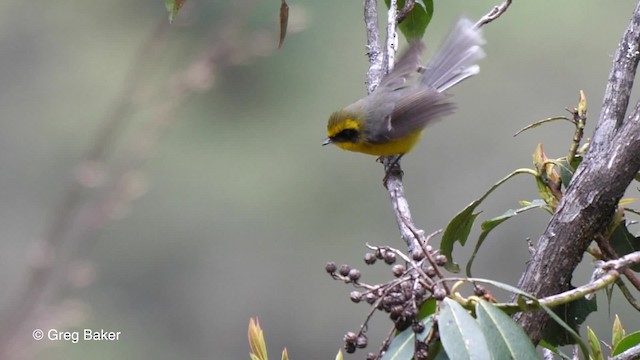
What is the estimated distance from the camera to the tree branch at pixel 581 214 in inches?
44.5

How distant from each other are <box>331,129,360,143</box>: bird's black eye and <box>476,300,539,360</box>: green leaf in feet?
5.50

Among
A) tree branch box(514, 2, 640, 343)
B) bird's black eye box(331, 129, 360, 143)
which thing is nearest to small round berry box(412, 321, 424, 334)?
tree branch box(514, 2, 640, 343)

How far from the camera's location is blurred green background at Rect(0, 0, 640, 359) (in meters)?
5.37

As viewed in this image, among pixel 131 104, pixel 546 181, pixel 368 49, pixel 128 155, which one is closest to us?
pixel 131 104

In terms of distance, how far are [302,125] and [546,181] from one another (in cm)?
531

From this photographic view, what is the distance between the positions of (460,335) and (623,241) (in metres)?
0.45

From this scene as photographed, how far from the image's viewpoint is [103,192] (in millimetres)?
884

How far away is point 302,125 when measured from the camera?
6.64 metres

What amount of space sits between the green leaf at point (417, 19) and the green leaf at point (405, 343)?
3.21 ft

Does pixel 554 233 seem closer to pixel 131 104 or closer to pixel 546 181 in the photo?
pixel 546 181

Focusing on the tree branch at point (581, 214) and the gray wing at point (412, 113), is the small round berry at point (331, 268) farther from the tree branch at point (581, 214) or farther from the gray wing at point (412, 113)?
the gray wing at point (412, 113)

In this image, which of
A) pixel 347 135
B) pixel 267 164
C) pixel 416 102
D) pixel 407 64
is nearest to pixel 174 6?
pixel 407 64

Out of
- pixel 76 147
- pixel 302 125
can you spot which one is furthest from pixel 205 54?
pixel 76 147

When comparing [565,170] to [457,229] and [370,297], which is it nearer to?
[457,229]
